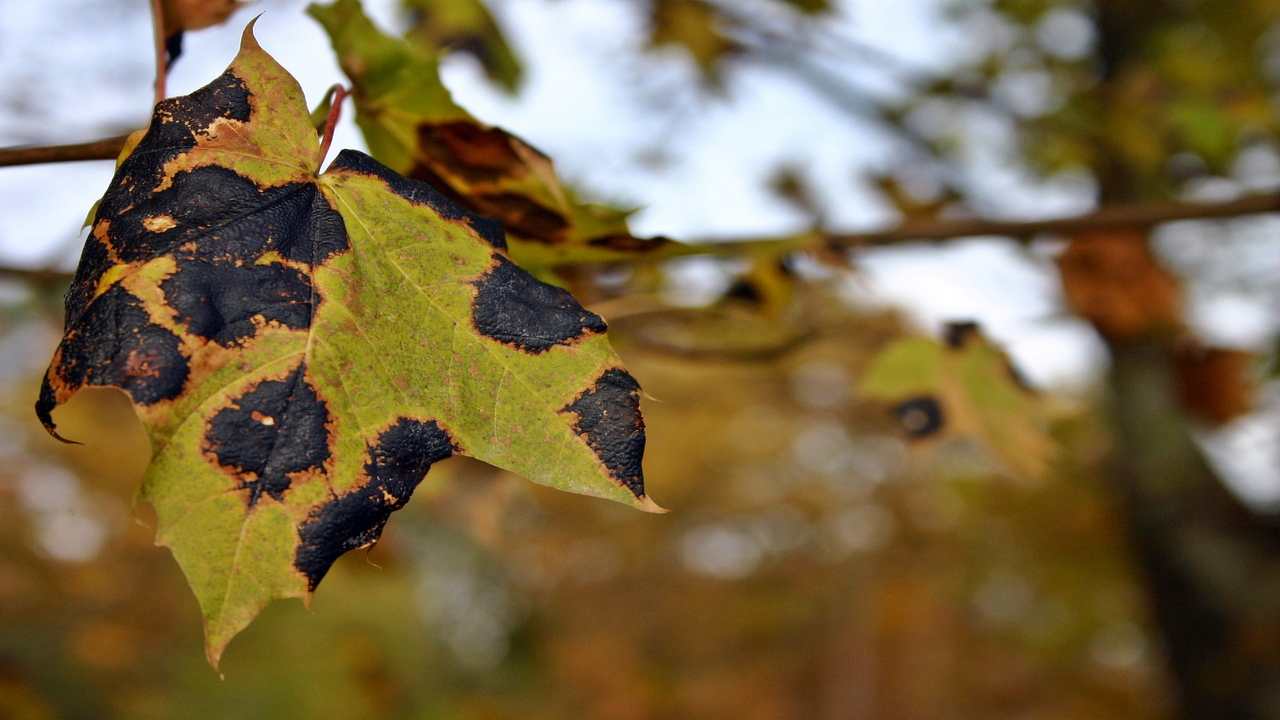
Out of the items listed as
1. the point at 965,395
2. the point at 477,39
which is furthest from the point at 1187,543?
the point at 477,39

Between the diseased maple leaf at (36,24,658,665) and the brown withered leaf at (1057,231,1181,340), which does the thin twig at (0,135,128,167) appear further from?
the brown withered leaf at (1057,231,1181,340)

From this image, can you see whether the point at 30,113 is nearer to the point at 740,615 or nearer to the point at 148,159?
the point at 148,159

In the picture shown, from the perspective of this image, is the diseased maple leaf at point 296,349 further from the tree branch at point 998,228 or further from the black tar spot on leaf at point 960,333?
the black tar spot on leaf at point 960,333

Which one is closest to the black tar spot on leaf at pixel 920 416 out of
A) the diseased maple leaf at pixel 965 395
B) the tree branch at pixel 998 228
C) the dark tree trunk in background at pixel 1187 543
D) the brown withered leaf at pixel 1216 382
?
the diseased maple leaf at pixel 965 395

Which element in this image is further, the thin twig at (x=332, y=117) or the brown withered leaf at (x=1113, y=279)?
the brown withered leaf at (x=1113, y=279)

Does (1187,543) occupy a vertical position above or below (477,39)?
below

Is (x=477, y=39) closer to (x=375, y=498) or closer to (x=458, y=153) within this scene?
(x=458, y=153)
